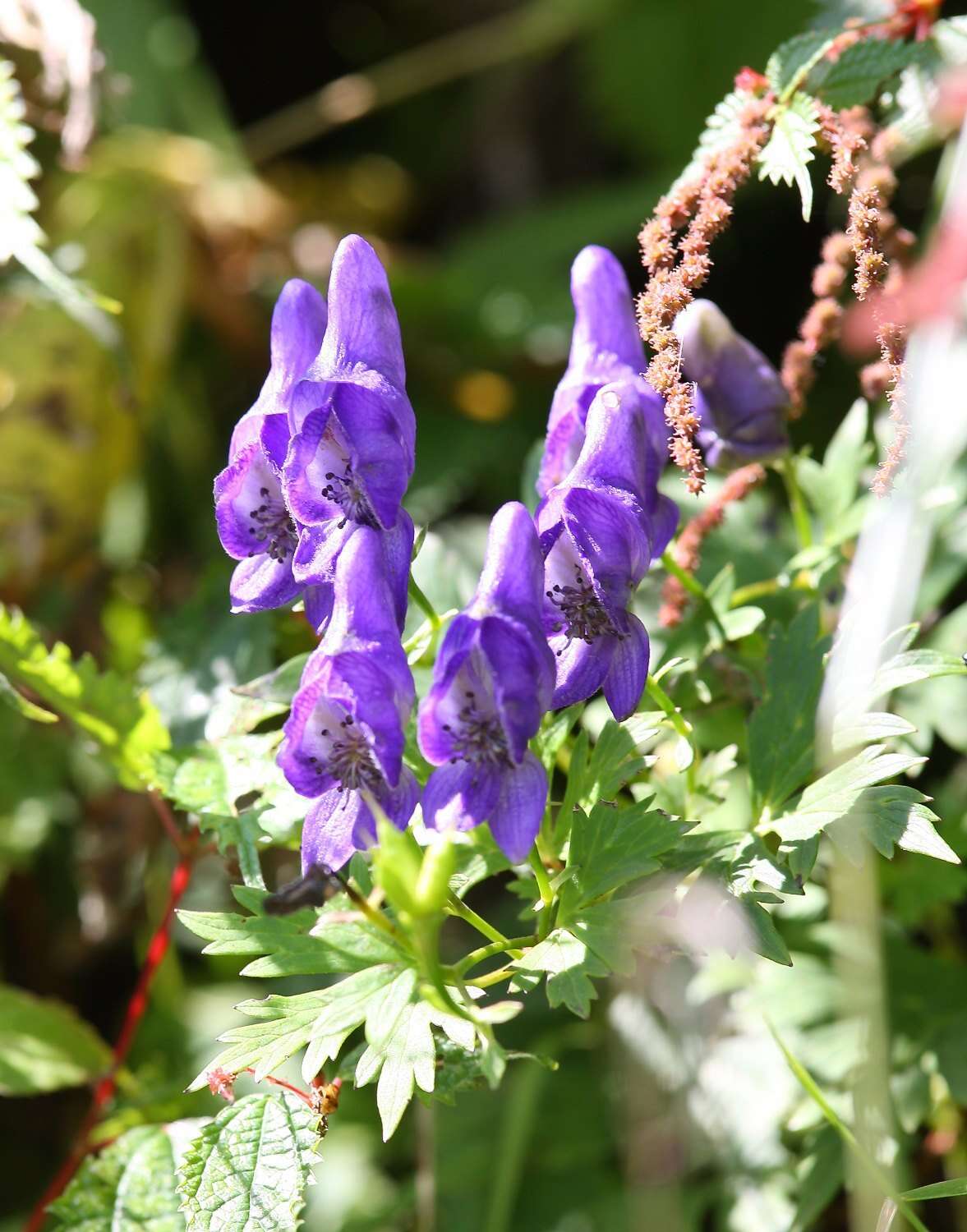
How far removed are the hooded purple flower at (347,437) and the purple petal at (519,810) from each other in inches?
11.2

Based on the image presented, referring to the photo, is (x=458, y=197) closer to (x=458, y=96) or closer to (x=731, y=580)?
(x=458, y=96)

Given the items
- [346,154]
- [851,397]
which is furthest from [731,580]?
[346,154]

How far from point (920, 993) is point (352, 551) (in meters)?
1.04

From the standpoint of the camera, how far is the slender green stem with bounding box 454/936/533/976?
1209 millimetres

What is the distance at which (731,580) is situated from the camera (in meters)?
1.58

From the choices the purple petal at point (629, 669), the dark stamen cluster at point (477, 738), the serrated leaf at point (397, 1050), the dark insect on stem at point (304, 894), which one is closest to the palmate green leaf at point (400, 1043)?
the serrated leaf at point (397, 1050)

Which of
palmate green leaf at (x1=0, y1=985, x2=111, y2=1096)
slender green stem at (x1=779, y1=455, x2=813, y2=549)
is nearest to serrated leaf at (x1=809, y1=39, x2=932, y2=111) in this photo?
slender green stem at (x1=779, y1=455, x2=813, y2=549)

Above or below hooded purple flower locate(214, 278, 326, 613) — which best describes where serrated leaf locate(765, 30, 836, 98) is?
above

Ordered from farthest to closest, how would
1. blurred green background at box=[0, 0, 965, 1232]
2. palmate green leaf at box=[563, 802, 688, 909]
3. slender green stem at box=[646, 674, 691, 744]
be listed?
blurred green background at box=[0, 0, 965, 1232] < slender green stem at box=[646, 674, 691, 744] < palmate green leaf at box=[563, 802, 688, 909]

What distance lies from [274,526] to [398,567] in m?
0.17

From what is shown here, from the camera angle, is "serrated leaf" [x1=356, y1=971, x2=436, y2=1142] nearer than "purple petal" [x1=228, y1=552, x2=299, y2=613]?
Yes

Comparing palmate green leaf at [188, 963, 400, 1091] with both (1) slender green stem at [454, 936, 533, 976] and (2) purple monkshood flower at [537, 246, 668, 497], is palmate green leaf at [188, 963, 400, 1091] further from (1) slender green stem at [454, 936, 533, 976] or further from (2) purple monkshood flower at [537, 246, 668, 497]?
(2) purple monkshood flower at [537, 246, 668, 497]

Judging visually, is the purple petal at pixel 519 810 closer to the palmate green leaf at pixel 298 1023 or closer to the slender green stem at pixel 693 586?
the palmate green leaf at pixel 298 1023

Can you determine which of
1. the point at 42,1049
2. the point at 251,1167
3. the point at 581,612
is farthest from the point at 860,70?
the point at 42,1049
